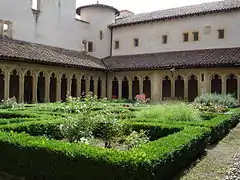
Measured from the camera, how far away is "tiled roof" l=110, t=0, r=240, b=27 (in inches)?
901

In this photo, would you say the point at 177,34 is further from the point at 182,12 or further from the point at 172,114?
the point at 172,114

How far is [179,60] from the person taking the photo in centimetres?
2216

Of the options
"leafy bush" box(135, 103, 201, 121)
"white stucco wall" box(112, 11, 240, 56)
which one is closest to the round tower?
"white stucco wall" box(112, 11, 240, 56)

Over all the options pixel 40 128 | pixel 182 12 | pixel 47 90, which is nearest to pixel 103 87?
pixel 47 90

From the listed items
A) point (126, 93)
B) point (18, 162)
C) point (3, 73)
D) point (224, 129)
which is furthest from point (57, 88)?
point (18, 162)

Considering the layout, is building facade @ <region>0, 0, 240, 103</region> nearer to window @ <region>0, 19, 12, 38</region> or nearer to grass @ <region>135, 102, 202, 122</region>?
window @ <region>0, 19, 12, 38</region>

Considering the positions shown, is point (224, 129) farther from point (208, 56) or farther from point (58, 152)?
point (208, 56)

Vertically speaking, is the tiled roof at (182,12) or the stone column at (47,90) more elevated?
the tiled roof at (182,12)

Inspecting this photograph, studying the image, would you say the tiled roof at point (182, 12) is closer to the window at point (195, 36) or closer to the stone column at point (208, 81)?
the window at point (195, 36)

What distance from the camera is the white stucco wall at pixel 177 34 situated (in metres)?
22.5

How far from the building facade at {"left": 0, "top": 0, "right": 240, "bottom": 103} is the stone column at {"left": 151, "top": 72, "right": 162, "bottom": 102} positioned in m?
0.07

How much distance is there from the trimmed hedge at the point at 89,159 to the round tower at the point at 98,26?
2179 centimetres

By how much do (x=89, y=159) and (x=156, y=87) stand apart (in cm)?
1850

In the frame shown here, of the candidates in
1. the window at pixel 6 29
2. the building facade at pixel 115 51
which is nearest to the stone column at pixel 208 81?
the building facade at pixel 115 51
